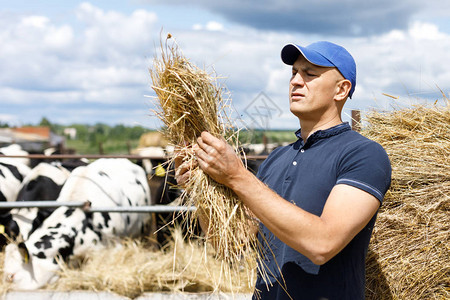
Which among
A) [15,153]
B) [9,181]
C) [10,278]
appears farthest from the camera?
[15,153]

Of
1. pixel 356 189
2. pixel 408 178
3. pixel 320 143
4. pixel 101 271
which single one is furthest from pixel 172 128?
pixel 101 271

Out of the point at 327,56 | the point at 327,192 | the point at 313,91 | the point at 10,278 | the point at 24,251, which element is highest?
the point at 327,56

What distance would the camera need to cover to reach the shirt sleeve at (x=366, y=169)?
1597 millimetres

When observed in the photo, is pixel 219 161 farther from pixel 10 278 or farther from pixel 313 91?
pixel 10 278

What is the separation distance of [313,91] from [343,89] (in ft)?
0.47

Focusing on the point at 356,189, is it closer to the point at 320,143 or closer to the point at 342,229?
the point at 342,229

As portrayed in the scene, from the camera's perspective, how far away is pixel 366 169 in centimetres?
161

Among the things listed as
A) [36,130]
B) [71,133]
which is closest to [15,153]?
[36,130]

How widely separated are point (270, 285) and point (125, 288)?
106 inches

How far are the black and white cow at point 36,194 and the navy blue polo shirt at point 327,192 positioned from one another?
4096mm

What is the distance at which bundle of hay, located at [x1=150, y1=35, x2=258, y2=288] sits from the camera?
1721mm

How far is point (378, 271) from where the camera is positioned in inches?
88.2

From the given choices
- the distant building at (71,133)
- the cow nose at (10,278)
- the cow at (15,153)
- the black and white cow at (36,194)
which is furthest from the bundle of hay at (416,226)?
the distant building at (71,133)

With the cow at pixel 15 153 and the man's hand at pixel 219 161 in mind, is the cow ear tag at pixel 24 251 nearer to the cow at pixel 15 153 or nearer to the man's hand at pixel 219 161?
the cow at pixel 15 153
